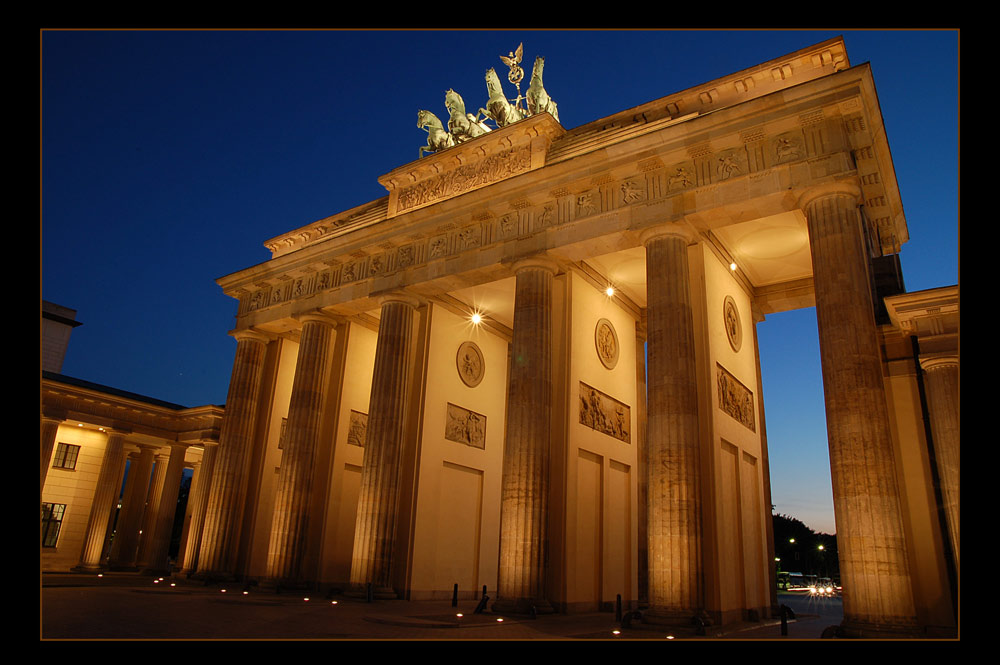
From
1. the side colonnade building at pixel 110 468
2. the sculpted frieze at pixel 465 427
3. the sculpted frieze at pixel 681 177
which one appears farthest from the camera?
the side colonnade building at pixel 110 468

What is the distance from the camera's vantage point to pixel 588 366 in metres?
19.6

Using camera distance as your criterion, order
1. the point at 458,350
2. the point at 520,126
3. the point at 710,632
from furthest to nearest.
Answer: the point at 458,350 → the point at 520,126 → the point at 710,632

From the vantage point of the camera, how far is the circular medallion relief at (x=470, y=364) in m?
23.4

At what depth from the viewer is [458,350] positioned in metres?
23.3

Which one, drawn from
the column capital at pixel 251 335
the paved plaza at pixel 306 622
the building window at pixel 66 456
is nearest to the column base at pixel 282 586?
the paved plaza at pixel 306 622

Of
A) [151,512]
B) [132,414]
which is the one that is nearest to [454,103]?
[132,414]

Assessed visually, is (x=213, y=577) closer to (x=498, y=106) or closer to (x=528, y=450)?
(x=528, y=450)

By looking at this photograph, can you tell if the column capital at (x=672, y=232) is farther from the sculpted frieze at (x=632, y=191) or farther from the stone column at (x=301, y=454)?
the stone column at (x=301, y=454)

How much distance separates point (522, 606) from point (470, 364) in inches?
402

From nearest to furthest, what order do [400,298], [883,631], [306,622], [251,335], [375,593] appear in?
[883,631]
[306,622]
[375,593]
[400,298]
[251,335]

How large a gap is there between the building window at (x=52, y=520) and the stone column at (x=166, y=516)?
6.43 metres
